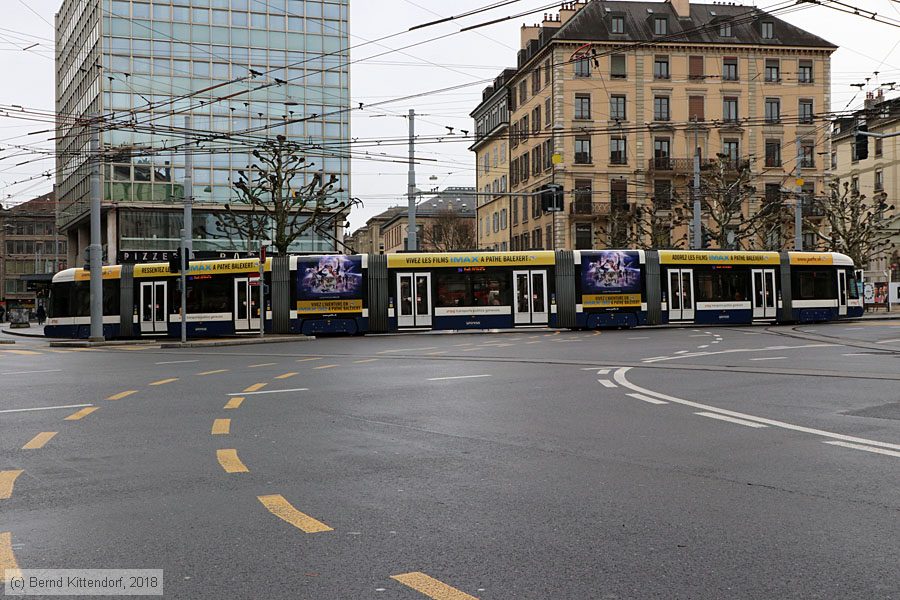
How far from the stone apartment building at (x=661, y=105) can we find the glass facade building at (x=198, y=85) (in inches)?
552

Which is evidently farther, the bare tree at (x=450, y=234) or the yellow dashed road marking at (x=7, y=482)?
the bare tree at (x=450, y=234)

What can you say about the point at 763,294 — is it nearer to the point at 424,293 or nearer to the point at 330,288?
the point at 424,293

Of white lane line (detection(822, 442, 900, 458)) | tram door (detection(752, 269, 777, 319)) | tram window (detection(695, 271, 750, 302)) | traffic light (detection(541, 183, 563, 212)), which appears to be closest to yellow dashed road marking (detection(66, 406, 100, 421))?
white lane line (detection(822, 442, 900, 458))

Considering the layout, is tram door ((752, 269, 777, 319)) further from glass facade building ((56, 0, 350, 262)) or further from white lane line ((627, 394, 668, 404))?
glass facade building ((56, 0, 350, 262))

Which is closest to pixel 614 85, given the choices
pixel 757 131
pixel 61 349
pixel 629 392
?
pixel 757 131

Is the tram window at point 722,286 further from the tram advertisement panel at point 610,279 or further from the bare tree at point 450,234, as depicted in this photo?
the bare tree at point 450,234

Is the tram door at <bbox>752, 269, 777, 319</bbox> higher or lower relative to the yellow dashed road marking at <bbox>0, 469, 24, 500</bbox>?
higher

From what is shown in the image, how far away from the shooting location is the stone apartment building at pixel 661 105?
64.9 meters

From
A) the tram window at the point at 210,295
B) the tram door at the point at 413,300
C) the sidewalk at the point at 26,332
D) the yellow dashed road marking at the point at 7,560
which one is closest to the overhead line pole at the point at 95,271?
the tram window at the point at 210,295

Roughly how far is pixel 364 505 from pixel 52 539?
170 cm

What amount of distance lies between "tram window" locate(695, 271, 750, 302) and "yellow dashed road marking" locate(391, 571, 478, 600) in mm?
31473

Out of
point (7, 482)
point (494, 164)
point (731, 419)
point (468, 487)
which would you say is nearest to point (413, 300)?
point (731, 419)

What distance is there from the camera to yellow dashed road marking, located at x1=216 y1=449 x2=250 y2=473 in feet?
22.1

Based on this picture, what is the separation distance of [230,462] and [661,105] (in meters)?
63.3
